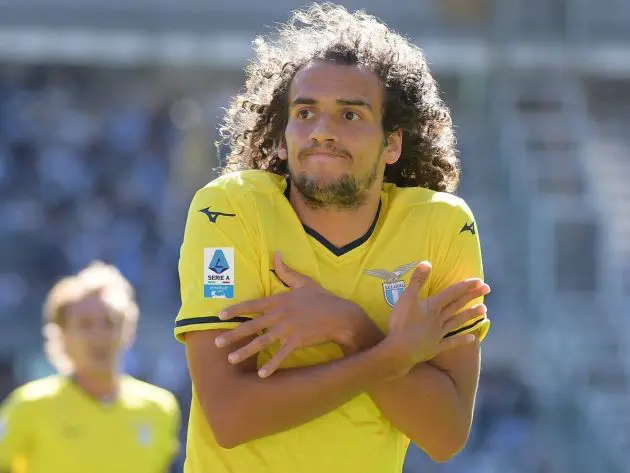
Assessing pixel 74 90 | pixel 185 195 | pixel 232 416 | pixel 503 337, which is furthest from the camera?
pixel 74 90

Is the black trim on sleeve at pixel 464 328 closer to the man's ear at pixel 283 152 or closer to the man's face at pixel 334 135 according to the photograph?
the man's face at pixel 334 135

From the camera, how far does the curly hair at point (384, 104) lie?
3.79 m

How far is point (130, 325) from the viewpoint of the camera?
613 centimetres

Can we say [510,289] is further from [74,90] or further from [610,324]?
[74,90]

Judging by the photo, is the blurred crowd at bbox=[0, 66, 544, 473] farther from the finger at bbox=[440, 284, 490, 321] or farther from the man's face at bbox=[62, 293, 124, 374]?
the finger at bbox=[440, 284, 490, 321]

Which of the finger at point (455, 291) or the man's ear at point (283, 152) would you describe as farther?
the man's ear at point (283, 152)

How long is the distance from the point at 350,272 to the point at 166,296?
→ 10.4m

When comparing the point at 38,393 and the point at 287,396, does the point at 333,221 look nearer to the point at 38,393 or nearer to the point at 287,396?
the point at 287,396

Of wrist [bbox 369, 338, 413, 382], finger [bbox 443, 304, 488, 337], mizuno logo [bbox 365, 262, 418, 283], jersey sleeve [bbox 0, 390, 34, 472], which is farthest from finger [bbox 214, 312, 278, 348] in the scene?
jersey sleeve [bbox 0, 390, 34, 472]

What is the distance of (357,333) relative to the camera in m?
3.39

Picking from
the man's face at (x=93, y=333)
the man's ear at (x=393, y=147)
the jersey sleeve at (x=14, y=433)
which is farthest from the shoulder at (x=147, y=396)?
the man's ear at (x=393, y=147)

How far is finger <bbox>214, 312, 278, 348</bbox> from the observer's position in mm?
3342

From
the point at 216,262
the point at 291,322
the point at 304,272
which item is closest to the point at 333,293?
the point at 304,272

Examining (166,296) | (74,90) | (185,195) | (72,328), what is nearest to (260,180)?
(72,328)
